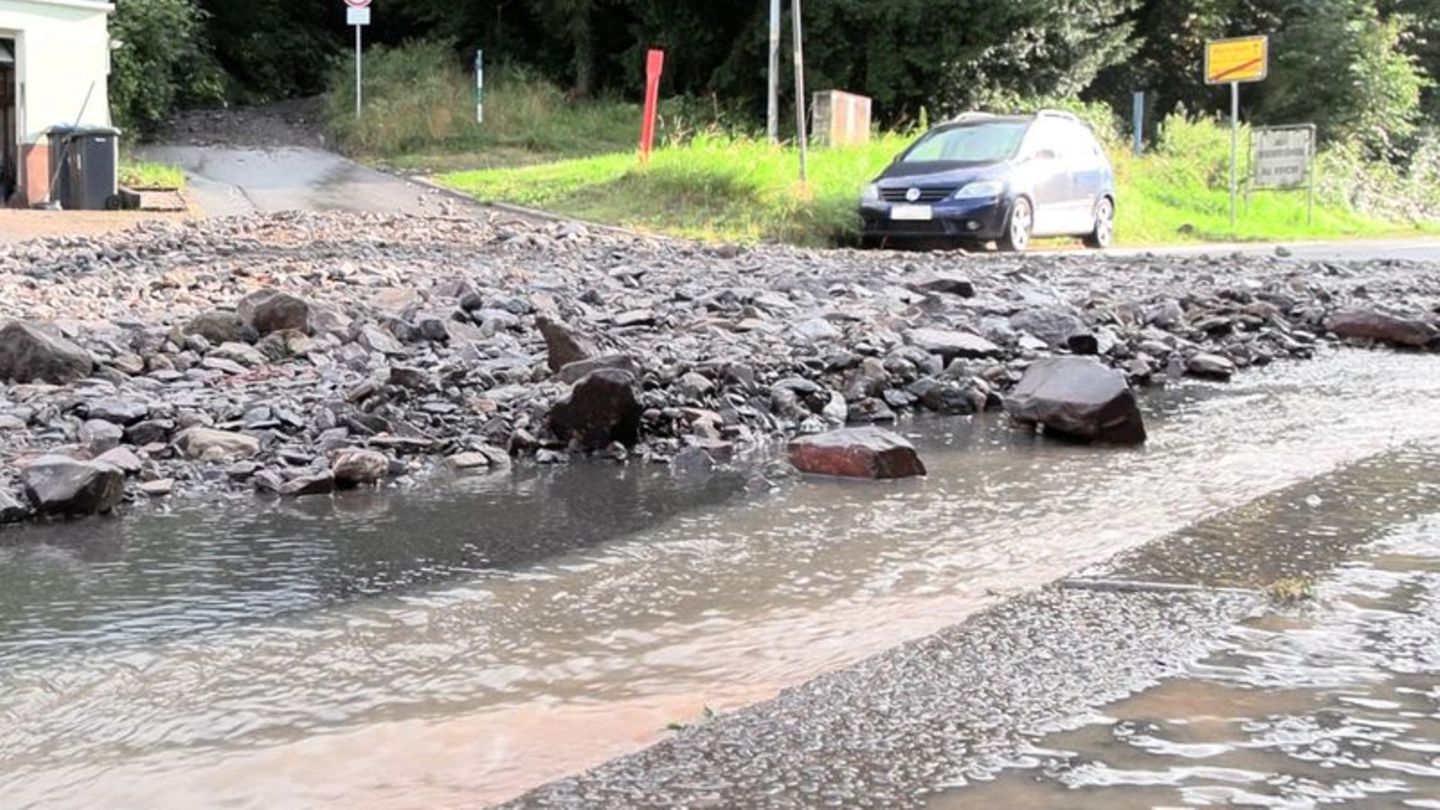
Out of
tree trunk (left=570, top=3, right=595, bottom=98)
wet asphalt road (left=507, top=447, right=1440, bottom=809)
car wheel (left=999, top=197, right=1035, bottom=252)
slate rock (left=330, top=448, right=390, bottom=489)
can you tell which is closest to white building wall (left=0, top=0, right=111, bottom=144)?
car wheel (left=999, top=197, right=1035, bottom=252)

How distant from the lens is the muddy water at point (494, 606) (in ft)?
10.0

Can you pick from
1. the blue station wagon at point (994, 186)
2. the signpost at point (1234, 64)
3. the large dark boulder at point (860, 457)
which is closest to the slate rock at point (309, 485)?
the large dark boulder at point (860, 457)

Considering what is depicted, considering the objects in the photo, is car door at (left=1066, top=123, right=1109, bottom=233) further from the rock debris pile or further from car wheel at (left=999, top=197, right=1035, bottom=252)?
the rock debris pile

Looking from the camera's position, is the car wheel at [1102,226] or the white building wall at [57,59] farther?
the white building wall at [57,59]

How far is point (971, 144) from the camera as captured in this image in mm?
18234

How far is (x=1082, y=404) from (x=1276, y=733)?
13.2 feet

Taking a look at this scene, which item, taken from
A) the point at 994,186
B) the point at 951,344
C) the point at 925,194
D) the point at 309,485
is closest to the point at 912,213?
the point at 925,194

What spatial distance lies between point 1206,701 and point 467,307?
683 centimetres

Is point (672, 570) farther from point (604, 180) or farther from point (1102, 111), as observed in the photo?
point (1102, 111)

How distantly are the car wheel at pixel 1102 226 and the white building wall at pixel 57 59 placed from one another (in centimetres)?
1417

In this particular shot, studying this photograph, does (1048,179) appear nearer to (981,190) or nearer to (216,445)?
(981,190)

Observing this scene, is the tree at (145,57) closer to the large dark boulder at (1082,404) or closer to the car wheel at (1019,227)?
the car wheel at (1019,227)

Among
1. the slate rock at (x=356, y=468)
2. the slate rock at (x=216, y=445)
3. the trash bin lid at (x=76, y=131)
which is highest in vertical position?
the trash bin lid at (x=76, y=131)

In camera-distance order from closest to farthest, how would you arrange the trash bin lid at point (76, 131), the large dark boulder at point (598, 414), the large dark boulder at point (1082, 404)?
1. the large dark boulder at point (598, 414)
2. the large dark boulder at point (1082, 404)
3. the trash bin lid at point (76, 131)
